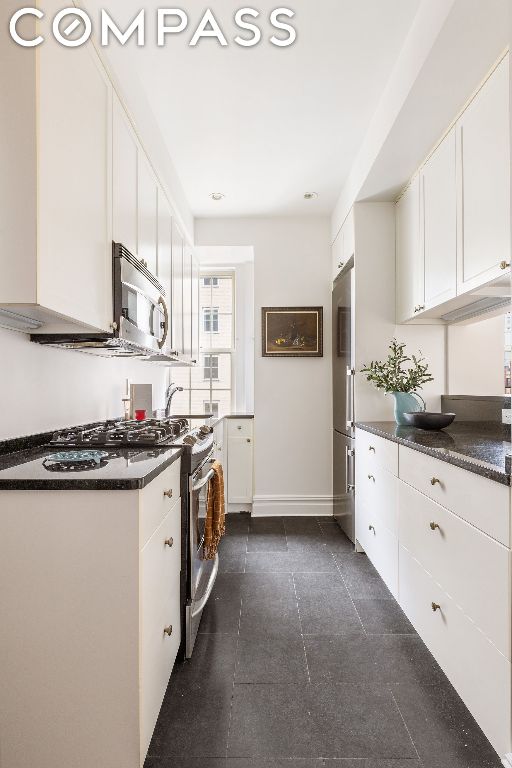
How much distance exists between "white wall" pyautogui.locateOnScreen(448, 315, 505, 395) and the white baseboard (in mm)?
1580

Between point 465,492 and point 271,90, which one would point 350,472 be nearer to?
point 465,492

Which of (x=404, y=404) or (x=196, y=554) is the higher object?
(x=404, y=404)

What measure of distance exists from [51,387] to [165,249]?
1.22 metres

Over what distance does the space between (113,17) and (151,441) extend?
1778 mm

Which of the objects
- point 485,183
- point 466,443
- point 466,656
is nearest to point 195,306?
point 485,183

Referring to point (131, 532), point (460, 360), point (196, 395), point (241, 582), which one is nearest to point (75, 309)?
point (131, 532)

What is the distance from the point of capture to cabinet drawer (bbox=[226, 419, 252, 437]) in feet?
13.6

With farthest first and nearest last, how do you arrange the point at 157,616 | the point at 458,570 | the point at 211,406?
the point at 211,406, the point at 458,570, the point at 157,616

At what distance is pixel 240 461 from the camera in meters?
4.14

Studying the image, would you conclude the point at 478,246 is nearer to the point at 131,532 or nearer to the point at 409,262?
the point at 409,262

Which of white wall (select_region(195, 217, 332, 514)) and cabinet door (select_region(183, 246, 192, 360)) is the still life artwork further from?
cabinet door (select_region(183, 246, 192, 360))

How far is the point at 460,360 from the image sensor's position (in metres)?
3.12

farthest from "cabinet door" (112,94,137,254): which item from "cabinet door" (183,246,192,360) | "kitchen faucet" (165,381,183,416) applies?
"kitchen faucet" (165,381,183,416)

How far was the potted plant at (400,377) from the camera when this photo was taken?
2.89 m
